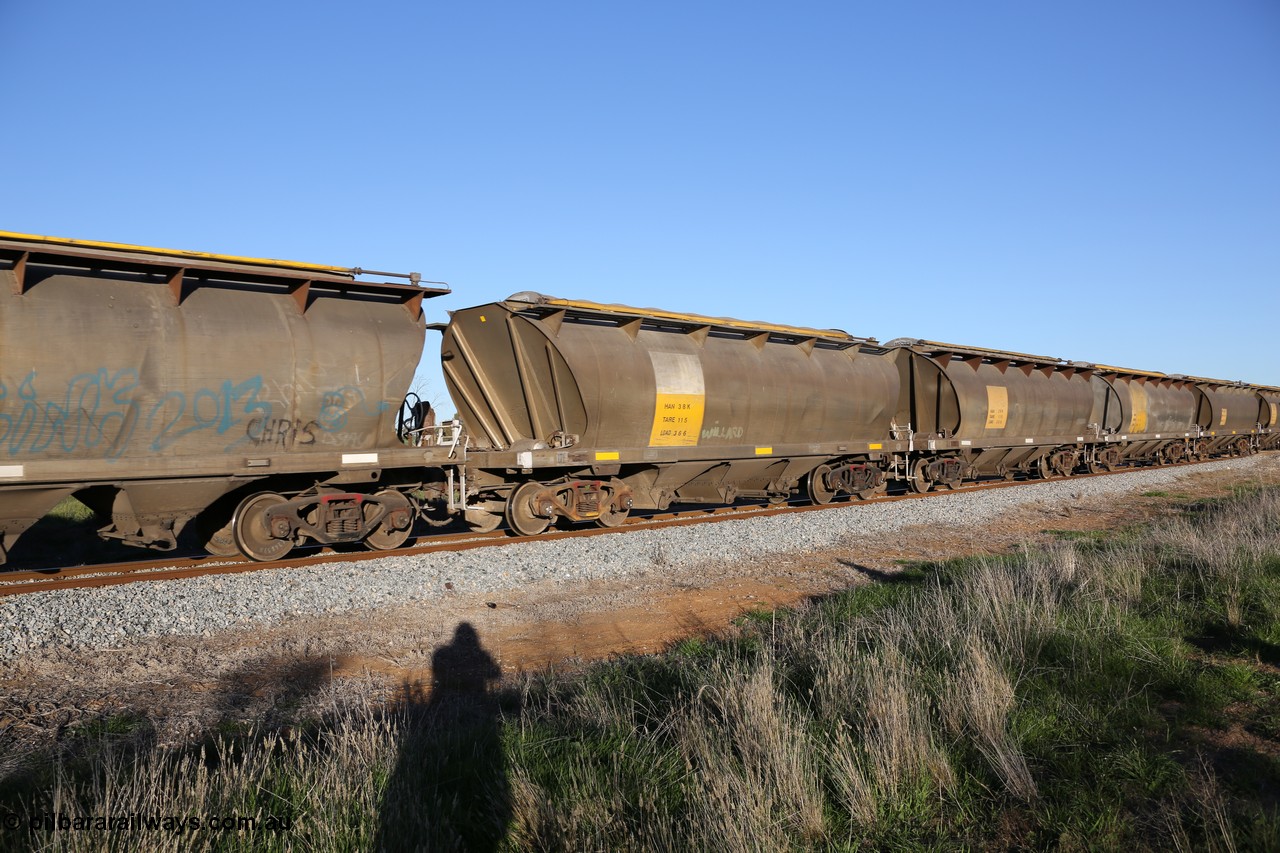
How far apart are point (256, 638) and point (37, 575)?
4.78 metres

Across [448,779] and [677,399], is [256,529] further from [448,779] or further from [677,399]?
[448,779]

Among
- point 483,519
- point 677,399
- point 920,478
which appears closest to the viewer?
point 483,519

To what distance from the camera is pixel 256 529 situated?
10.4 m

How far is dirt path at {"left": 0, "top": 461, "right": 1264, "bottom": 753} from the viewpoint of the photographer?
18.6 ft

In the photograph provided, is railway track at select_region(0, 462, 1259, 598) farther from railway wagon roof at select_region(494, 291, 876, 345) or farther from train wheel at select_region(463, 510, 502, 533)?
railway wagon roof at select_region(494, 291, 876, 345)

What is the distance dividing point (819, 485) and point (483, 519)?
8089 mm

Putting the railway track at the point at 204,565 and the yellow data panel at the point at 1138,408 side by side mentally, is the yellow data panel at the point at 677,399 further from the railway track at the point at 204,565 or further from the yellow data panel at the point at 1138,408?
the yellow data panel at the point at 1138,408

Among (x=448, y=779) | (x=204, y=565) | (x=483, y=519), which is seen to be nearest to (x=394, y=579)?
(x=204, y=565)

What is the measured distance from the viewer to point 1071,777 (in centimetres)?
428

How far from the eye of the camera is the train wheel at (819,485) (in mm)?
17984

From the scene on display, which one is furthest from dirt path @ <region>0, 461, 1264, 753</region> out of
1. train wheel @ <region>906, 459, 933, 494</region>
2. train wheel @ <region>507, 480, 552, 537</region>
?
train wheel @ <region>906, 459, 933, 494</region>

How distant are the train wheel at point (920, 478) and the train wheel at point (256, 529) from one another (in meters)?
15.0

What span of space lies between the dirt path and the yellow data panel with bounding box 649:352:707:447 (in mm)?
3416

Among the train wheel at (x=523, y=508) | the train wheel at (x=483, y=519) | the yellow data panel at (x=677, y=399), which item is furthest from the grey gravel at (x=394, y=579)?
the yellow data panel at (x=677, y=399)
